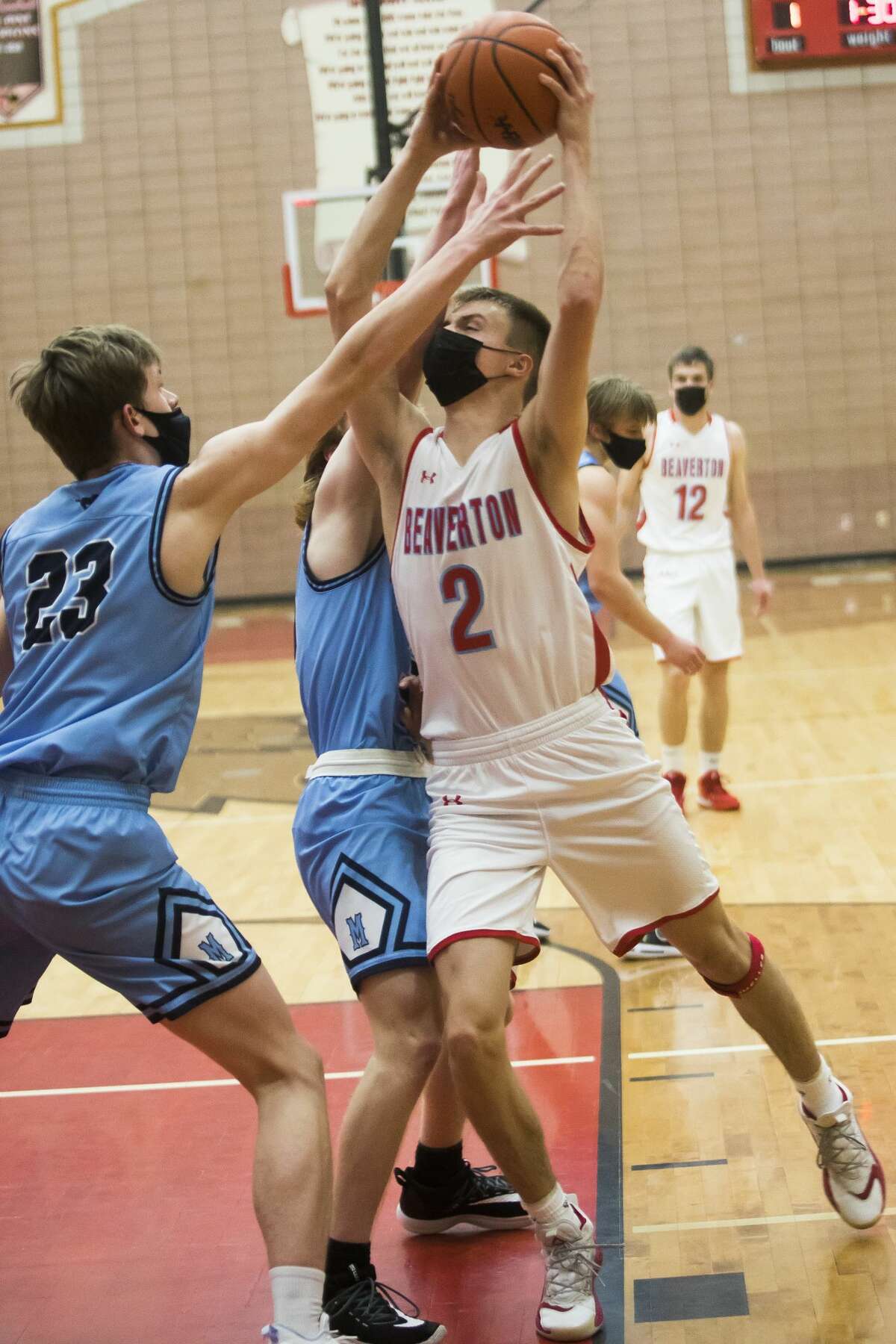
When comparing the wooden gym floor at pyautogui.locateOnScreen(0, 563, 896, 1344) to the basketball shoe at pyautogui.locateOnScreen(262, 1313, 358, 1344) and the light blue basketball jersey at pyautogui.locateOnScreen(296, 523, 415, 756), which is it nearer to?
the basketball shoe at pyautogui.locateOnScreen(262, 1313, 358, 1344)

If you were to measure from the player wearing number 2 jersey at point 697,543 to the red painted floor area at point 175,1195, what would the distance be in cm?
237

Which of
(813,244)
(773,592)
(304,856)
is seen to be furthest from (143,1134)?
(813,244)

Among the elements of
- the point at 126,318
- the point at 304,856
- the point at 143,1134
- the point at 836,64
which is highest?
the point at 836,64

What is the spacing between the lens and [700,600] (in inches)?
279

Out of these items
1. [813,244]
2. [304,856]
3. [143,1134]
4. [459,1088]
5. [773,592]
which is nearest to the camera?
[459,1088]

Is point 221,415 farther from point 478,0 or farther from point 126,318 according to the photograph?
point 478,0

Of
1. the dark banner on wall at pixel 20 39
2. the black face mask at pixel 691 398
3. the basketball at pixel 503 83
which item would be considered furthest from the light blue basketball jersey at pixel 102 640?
the dark banner on wall at pixel 20 39

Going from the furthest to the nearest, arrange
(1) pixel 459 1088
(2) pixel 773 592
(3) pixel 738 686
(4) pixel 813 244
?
(4) pixel 813 244
(2) pixel 773 592
(3) pixel 738 686
(1) pixel 459 1088

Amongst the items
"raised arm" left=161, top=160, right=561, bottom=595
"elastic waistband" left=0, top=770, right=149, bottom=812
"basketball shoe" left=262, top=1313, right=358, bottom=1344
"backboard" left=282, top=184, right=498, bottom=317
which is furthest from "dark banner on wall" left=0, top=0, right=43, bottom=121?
"basketball shoe" left=262, top=1313, right=358, bottom=1344

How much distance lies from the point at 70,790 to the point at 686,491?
16.8ft

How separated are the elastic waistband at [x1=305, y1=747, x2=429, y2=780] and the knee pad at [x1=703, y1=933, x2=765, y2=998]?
73cm

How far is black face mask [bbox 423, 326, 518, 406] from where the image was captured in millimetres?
2957

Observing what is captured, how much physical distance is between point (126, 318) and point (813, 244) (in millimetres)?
6680

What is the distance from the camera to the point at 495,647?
2.81 meters
